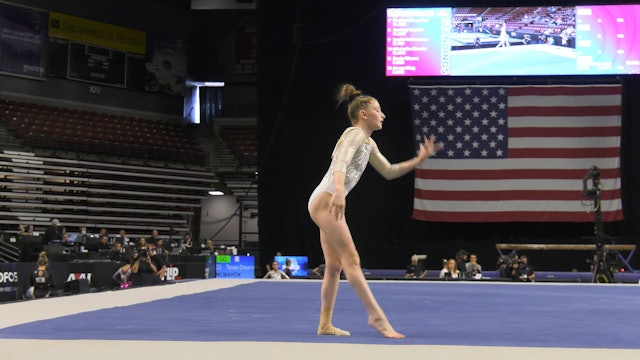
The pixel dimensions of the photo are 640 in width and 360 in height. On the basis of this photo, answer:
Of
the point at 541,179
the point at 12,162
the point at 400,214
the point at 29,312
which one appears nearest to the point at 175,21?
the point at 12,162

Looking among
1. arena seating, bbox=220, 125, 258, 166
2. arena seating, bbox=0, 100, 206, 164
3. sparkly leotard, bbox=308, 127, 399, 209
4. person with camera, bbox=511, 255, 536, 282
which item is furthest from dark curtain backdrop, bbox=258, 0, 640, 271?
sparkly leotard, bbox=308, 127, 399, 209

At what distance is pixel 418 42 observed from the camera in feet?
71.3

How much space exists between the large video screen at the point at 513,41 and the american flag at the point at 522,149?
647 millimetres

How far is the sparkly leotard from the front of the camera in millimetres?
5492

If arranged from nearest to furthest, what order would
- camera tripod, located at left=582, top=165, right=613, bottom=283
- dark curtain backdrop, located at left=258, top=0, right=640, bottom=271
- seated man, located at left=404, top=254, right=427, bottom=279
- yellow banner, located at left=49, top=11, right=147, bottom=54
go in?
1. camera tripod, located at left=582, top=165, right=613, bottom=283
2. seated man, located at left=404, top=254, right=427, bottom=279
3. dark curtain backdrop, located at left=258, top=0, right=640, bottom=271
4. yellow banner, located at left=49, top=11, right=147, bottom=54

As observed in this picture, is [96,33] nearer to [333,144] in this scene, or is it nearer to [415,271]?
[333,144]

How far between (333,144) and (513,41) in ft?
17.4

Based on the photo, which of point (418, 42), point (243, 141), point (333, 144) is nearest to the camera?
point (418, 42)

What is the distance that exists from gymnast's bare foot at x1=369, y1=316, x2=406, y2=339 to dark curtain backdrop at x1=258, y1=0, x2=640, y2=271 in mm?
17112

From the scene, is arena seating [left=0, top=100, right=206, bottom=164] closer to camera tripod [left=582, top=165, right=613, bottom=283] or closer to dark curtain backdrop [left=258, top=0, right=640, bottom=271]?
dark curtain backdrop [left=258, top=0, right=640, bottom=271]

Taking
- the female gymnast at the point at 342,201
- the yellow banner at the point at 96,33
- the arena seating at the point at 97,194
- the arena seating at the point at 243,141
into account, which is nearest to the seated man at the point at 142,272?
the female gymnast at the point at 342,201

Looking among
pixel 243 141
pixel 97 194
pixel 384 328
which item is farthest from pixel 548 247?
pixel 243 141

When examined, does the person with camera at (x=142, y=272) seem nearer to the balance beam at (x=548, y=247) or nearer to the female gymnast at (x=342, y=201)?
the balance beam at (x=548, y=247)

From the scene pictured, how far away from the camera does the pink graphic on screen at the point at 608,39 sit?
69.4 feet
